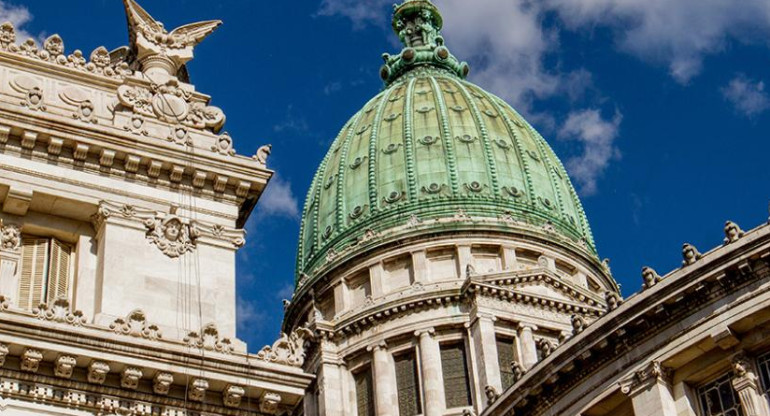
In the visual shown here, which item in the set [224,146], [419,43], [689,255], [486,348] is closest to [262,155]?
[224,146]

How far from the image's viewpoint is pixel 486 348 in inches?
2313

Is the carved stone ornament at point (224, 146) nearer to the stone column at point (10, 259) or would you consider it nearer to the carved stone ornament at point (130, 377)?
the stone column at point (10, 259)

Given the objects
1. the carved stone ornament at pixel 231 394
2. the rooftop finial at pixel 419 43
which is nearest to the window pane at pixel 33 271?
the carved stone ornament at pixel 231 394

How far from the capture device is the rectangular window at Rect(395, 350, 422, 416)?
5994cm

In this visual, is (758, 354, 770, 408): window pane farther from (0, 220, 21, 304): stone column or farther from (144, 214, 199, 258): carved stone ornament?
(0, 220, 21, 304): stone column

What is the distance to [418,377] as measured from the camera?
60.1 metres

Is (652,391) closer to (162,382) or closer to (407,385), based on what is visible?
(162,382)

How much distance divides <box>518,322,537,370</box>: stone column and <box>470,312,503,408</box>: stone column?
1.04 metres

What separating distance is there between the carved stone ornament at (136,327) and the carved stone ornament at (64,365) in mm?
992

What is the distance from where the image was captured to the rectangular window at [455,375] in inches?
2336

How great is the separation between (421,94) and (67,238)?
4540 centimetres

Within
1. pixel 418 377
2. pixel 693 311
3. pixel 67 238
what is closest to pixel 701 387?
pixel 693 311

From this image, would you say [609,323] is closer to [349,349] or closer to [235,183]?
[235,183]

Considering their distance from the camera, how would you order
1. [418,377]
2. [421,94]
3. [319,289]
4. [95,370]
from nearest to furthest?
[95,370]
[418,377]
[319,289]
[421,94]
